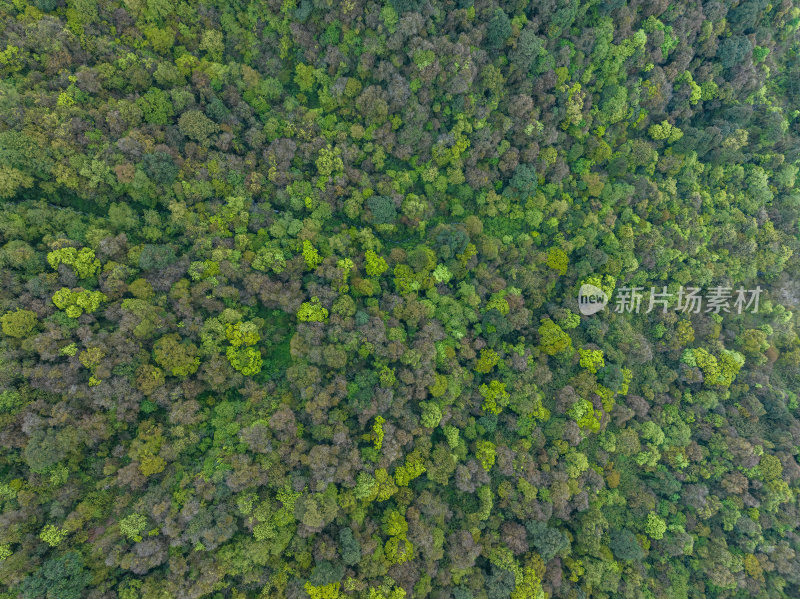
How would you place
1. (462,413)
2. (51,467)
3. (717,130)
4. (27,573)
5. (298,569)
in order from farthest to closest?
(717,130)
(462,413)
(298,569)
(51,467)
(27,573)

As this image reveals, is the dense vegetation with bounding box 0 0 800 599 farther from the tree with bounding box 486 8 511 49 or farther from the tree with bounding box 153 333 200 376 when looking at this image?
the tree with bounding box 486 8 511 49

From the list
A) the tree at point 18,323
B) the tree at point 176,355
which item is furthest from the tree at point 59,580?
the tree at point 18,323

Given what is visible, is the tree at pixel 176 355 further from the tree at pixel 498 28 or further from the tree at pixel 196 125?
the tree at pixel 498 28

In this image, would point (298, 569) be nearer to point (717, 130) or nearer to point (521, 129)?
point (521, 129)

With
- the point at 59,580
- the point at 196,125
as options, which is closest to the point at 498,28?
the point at 196,125

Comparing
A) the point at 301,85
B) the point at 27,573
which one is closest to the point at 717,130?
the point at 301,85

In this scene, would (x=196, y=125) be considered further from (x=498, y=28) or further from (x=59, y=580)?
(x=59, y=580)

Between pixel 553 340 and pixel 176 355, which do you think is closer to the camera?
pixel 176 355

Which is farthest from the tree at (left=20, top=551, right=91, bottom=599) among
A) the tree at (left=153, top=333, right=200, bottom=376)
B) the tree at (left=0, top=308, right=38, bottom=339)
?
the tree at (left=0, top=308, right=38, bottom=339)
